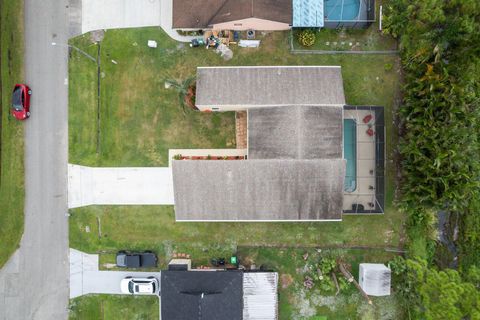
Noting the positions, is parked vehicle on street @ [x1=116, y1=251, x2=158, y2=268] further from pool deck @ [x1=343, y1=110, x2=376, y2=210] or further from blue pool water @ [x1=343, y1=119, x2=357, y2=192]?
blue pool water @ [x1=343, y1=119, x2=357, y2=192]

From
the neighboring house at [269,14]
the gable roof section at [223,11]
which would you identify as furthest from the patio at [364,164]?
the gable roof section at [223,11]

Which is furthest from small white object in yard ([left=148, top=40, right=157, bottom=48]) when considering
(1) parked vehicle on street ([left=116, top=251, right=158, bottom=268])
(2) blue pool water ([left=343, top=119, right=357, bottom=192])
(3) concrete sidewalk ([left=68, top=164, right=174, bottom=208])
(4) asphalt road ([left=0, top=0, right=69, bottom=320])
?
(1) parked vehicle on street ([left=116, top=251, right=158, bottom=268])

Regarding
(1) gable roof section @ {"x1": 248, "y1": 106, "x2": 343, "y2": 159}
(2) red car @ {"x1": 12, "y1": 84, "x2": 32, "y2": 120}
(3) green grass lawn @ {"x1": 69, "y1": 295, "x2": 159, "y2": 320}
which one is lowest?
(3) green grass lawn @ {"x1": 69, "y1": 295, "x2": 159, "y2": 320}

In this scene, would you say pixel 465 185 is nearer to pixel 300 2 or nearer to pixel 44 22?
pixel 300 2

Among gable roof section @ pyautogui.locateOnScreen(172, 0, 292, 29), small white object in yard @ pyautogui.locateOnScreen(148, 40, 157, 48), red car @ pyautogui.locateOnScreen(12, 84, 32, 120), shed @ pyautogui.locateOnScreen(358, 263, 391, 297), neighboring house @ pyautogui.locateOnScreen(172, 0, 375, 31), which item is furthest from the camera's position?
small white object in yard @ pyautogui.locateOnScreen(148, 40, 157, 48)

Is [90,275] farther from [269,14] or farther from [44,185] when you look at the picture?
[269,14]
